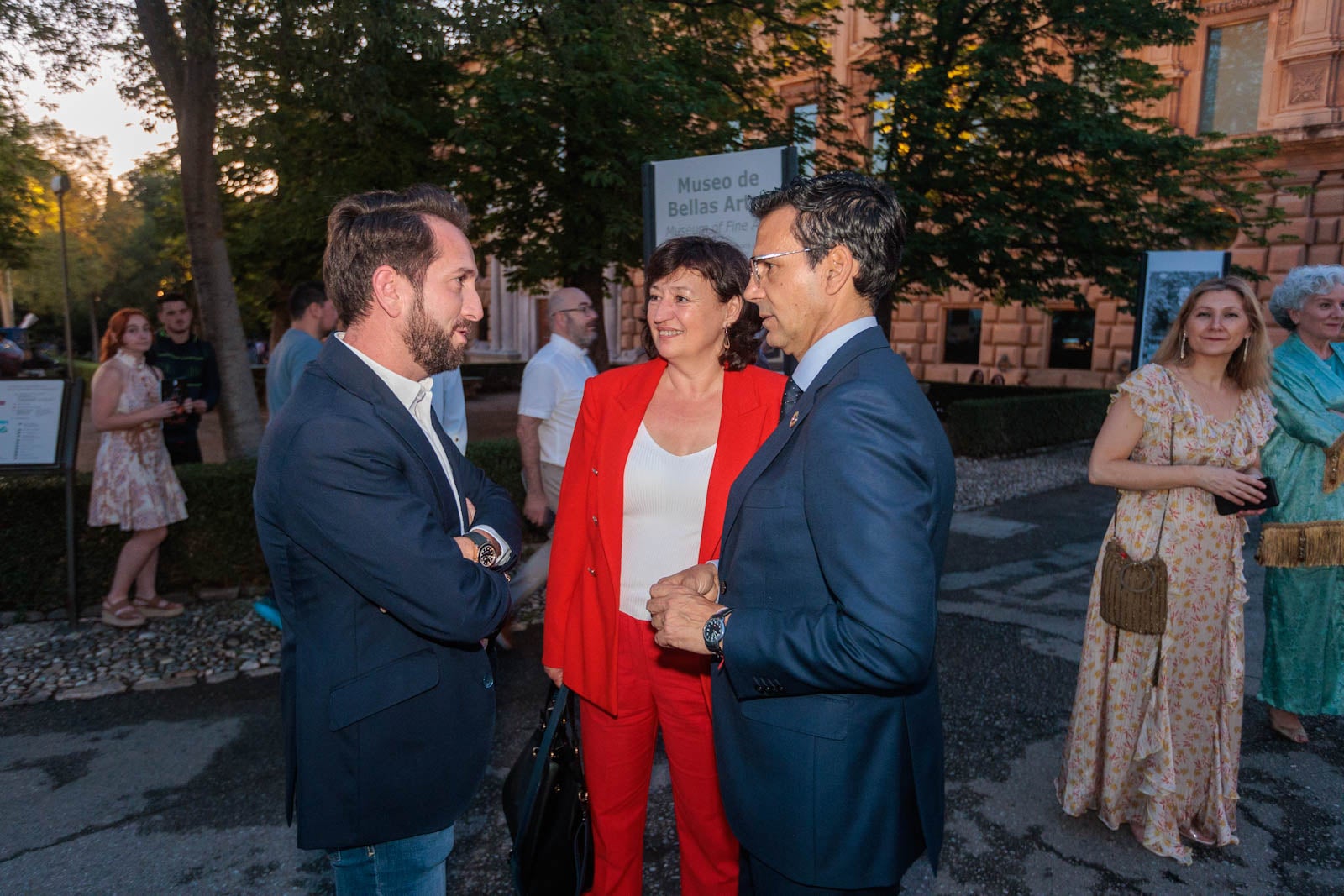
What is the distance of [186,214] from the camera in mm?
8023

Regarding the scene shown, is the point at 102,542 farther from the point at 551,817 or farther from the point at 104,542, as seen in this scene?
the point at 551,817

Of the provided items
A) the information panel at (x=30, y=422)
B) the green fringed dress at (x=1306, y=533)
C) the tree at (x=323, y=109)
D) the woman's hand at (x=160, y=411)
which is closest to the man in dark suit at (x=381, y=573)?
the green fringed dress at (x=1306, y=533)

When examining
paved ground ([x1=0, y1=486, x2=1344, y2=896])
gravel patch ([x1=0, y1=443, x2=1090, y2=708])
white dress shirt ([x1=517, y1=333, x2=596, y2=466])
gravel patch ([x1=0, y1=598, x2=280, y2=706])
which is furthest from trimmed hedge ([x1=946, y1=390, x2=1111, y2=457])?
gravel patch ([x1=0, y1=598, x2=280, y2=706])

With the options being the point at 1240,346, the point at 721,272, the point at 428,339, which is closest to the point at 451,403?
the point at 721,272

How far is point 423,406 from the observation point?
205 cm

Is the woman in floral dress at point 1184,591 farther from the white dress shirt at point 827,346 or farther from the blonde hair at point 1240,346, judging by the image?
the white dress shirt at point 827,346

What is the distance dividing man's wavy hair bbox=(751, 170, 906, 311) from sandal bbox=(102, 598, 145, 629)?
18.5 feet

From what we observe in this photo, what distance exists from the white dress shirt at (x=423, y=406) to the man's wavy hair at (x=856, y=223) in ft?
3.00

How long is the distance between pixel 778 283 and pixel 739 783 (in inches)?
41.4

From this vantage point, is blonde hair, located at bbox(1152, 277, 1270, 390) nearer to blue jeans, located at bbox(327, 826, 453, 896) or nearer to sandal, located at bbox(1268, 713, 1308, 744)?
sandal, located at bbox(1268, 713, 1308, 744)

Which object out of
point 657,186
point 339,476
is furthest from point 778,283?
point 657,186

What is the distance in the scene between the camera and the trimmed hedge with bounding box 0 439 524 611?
19.2 feet

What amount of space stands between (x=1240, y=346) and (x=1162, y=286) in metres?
7.66

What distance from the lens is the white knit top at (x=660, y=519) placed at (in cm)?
266
